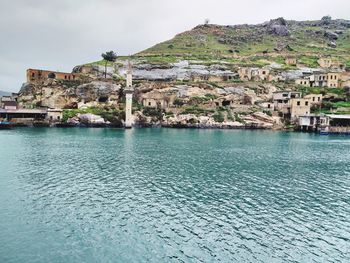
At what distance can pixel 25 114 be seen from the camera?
410 feet

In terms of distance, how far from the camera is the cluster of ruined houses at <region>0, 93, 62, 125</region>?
12294cm

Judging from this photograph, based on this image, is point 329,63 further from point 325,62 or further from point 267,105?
point 267,105

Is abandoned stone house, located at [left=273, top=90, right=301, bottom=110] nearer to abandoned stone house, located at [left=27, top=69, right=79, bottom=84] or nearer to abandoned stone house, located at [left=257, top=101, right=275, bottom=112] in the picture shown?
abandoned stone house, located at [left=257, top=101, right=275, bottom=112]

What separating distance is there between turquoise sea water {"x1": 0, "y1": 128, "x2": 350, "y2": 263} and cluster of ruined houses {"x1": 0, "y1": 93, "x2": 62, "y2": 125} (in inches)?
2633

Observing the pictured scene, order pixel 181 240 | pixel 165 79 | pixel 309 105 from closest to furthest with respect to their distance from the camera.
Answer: pixel 181 240 < pixel 309 105 < pixel 165 79

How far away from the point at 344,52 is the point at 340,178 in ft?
597

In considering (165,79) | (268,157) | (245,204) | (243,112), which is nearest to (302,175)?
(268,157)

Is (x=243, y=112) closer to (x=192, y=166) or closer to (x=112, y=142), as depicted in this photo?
(x=112, y=142)

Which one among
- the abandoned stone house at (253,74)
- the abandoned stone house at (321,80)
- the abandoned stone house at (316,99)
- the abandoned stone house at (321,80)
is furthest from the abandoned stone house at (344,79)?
the abandoned stone house at (253,74)

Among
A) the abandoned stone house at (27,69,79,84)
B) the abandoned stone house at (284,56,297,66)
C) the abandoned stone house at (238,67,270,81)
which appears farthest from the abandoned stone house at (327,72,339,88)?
the abandoned stone house at (27,69,79,84)

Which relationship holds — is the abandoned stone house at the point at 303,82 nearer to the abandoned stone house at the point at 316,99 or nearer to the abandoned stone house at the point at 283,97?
the abandoned stone house at the point at 316,99

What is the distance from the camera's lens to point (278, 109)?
132875mm

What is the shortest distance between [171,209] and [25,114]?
111256mm

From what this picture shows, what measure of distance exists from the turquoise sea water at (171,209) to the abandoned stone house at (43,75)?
8930 centimetres
